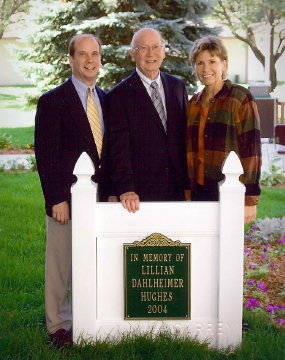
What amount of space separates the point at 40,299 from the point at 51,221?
1058 mm

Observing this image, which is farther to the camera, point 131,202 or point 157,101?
point 157,101

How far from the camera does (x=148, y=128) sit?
3531 mm

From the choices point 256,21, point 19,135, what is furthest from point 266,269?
point 256,21

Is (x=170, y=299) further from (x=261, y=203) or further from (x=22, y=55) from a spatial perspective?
(x=22, y=55)

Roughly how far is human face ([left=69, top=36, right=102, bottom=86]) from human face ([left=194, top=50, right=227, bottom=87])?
21.1 inches

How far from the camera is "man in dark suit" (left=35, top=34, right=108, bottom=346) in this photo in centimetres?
346

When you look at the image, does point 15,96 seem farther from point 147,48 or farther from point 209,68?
point 209,68

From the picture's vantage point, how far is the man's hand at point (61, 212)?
11.5ft

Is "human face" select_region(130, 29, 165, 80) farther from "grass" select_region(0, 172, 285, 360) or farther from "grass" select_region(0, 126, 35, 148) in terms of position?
"grass" select_region(0, 126, 35, 148)

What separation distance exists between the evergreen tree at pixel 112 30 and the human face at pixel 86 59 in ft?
19.5

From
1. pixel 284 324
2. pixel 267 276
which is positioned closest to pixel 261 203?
pixel 267 276

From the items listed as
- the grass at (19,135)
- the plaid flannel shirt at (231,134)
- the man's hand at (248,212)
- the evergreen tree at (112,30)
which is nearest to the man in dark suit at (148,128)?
the plaid flannel shirt at (231,134)

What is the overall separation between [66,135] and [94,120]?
6.9 inches

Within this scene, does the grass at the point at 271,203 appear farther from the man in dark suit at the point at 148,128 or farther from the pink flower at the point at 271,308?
the man in dark suit at the point at 148,128
